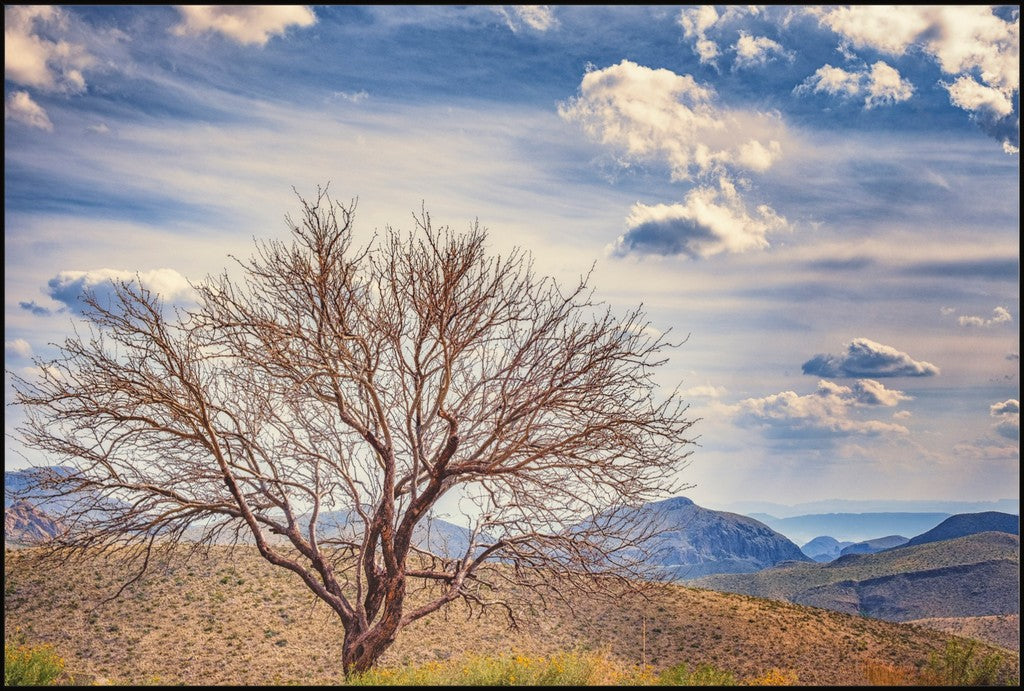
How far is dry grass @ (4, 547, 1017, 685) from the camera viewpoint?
22.6 meters

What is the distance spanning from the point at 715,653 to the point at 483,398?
16.4m

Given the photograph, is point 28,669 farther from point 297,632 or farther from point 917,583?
point 917,583

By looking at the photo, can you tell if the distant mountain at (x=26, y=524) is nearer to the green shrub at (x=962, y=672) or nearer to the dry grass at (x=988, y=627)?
the green shrub at (x=962, y=672)

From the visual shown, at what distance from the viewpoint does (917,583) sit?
109188 millimetres

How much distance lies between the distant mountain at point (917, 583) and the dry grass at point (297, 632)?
72808 mm

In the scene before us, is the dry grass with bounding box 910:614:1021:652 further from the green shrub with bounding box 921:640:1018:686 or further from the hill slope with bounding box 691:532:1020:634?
the green shrub with bounding box 921:640:1018:686

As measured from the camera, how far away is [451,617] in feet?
92.4

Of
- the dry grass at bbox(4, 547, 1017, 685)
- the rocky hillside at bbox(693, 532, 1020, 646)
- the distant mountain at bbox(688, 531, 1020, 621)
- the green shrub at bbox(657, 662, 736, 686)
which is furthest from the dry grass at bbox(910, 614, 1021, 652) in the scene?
the green shrub at bbox(657, 662, 736, 686)

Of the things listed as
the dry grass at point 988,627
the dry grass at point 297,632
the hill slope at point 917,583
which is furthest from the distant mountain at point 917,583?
the dry grass at point 297,632

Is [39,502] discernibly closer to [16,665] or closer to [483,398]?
[16,665]

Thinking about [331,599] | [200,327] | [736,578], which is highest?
[200,327]

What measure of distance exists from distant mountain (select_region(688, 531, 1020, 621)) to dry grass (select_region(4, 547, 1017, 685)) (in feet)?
239

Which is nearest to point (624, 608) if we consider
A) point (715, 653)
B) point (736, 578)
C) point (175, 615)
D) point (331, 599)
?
point (715, 653)

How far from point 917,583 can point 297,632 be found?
108 meters
